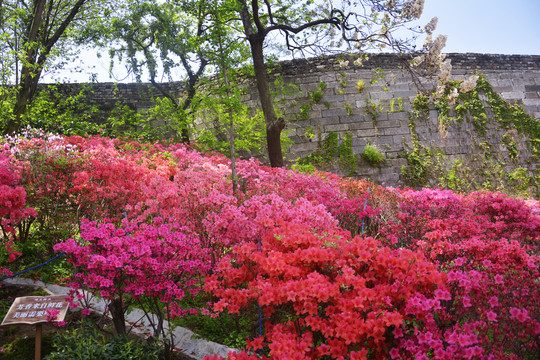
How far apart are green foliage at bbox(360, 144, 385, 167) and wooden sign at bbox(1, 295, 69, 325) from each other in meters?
8.35

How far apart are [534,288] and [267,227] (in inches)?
83.2

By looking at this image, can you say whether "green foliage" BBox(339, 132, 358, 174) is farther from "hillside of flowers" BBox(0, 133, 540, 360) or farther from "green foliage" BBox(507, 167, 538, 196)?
"hillside of flowers" BBox(0, 133, 540, 360)

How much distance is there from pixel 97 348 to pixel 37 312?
0.51 m

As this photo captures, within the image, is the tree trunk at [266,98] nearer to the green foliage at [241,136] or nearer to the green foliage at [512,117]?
the green foliage at [241,136]

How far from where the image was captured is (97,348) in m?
2.70

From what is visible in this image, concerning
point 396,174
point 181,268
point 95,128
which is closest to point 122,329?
point 181,268

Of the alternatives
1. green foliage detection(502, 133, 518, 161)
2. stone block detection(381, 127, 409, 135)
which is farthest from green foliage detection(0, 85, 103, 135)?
green foliage detection(502, 133, 518, 161)

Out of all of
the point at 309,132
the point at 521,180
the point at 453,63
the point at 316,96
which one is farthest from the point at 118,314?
the point at 453,63

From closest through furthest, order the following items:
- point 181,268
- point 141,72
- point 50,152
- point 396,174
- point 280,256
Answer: point 280,256 < point 181,268 < point 50,152 < point 396,174 < point 141,72

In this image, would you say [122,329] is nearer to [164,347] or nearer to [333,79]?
[164,347]

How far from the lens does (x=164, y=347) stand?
3.00 metres

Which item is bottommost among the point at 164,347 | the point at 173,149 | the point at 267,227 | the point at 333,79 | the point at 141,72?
the point at 164,347

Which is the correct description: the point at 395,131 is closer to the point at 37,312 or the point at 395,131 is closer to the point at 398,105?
the point at 398,105

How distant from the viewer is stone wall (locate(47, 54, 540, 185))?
9969mm
